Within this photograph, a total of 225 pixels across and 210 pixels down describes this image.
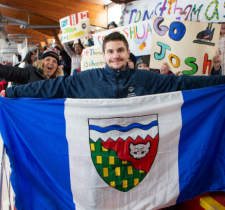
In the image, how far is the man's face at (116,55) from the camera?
1.48 metres

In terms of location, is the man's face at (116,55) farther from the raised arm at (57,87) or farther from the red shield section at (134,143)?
the red shield section at (134,143)

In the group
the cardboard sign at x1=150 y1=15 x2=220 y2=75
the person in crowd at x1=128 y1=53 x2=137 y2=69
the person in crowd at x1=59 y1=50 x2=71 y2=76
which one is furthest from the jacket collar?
the person in crowd at x1=59 y1=50 x2=71 y2=76

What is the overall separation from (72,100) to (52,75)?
3.07ft

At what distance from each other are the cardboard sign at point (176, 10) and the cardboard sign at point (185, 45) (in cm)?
27

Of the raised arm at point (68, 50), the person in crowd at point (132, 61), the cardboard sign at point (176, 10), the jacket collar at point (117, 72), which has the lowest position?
the jacket collar at point (117, 72)

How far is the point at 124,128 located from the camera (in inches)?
57.1

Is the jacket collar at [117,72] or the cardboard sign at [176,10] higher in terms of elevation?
the cardboard sign at [176,10]

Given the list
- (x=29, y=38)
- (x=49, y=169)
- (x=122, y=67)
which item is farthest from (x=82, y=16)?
(x=29, y=38)

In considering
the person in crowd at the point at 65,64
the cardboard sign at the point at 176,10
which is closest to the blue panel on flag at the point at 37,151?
the cardboard sign at the point at 176,10

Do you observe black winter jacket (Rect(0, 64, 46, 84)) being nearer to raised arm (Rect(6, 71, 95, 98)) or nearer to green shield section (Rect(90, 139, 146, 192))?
raised arm (Rect(6, 71, 95, 98))

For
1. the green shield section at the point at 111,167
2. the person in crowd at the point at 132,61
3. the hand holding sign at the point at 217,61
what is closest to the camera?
the green shield section at the point at 111,167

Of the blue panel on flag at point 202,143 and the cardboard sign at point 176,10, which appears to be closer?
the blue panel on flag at point 202,143

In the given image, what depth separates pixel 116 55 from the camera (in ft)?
4.87

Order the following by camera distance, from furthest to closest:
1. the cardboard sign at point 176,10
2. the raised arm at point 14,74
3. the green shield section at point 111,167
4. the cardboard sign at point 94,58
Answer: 1. the cardboard sign at point 94,58
2. the cardboard sign at point 176,10
3. the raised arm at point 14,74
4. the green shield section at point 111,167
